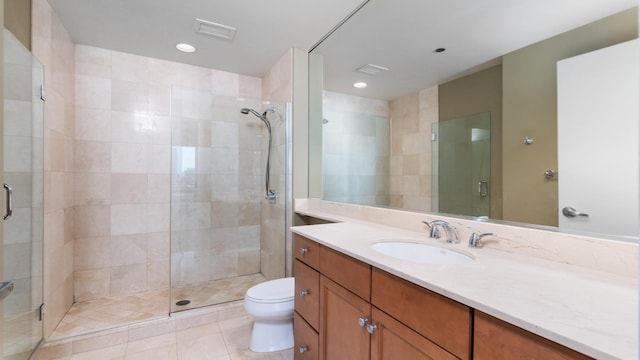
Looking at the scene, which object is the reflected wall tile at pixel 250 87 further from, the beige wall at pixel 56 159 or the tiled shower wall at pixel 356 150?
the beige wall at pixel 56 159

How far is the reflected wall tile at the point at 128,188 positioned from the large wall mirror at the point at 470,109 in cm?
175

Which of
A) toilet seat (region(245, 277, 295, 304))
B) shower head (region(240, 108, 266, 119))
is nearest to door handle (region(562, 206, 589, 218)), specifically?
toilet seat (region(245, 277, 295, 304))

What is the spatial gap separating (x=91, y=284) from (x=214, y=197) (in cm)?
131

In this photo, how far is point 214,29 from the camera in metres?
2.18

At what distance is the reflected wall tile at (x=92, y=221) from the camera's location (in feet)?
8.16

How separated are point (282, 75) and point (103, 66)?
1636 millimetres

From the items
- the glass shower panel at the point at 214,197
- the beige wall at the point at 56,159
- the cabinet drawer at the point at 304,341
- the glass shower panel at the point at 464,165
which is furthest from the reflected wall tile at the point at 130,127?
the glass shower panel at the point at 464,165

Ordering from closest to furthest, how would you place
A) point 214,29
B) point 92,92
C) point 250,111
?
1. point 214,29
2. point 92,92
3. point 250,111

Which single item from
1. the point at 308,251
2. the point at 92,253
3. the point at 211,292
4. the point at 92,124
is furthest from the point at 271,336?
the point at 92,124

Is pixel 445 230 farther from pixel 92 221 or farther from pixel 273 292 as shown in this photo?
pixel 92 221

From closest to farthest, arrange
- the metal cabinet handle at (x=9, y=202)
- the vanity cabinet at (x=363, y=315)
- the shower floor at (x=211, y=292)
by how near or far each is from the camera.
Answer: the vanity cabinet at (x=363, y=315) → the metal cabinet handle at (x=9, y=202) → the shower floor at (x=211, y=292)

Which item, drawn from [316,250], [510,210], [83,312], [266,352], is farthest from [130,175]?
[510,210]

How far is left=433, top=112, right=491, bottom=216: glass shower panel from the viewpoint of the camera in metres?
1.39

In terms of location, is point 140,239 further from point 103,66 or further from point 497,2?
point 497,2
